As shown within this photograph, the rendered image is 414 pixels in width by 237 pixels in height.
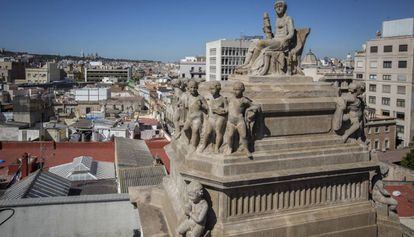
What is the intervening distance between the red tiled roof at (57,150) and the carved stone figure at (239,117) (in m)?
20.4

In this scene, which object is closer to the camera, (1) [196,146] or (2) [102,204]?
(1) [196,146]

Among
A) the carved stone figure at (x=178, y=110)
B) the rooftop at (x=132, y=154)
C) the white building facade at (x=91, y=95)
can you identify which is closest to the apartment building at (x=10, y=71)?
the white building facade at (x=91, y=95)

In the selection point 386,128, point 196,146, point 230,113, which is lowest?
point 386,128

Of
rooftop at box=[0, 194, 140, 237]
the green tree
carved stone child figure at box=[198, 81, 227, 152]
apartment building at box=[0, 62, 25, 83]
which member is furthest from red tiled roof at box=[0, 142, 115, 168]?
apartment building at box=[0, 62, 25, 83]

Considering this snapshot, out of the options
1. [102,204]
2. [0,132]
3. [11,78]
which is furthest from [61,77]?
[102,204]

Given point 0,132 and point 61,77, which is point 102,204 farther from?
point 61,77

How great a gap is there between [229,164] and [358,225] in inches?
136

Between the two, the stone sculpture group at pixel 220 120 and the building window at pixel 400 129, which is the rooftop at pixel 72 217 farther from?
the building window at pixel 400 129

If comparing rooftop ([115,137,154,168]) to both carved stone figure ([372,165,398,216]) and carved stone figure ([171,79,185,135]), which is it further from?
carved stone figure ([372,165,398,216])

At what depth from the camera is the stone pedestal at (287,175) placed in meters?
8.11

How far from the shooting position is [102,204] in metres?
11.9

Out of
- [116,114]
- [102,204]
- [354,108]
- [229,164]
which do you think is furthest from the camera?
[116,114]

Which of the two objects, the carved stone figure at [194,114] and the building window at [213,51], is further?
the building window at [213,51]

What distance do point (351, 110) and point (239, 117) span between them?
2.99m
